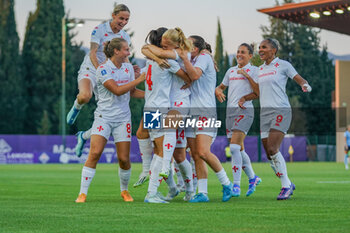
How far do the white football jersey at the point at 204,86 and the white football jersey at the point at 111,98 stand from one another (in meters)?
1.00

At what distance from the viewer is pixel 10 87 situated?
65938mm

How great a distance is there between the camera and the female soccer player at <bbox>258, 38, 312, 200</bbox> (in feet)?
37.9

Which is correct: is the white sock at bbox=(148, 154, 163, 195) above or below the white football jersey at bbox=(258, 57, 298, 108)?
below

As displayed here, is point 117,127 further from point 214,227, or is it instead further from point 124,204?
point 214,227

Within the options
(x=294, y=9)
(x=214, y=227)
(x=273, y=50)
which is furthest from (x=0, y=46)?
(x=214, y=227)

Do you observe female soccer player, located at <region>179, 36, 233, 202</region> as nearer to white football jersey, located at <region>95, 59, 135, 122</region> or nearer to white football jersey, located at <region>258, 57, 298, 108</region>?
white football jersey, located at <region>95, 59, 135, 122</region>

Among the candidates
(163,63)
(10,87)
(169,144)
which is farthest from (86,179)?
(10,87)

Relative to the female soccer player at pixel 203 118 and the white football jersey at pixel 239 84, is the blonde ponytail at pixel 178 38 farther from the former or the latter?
the white football jersey at pixel 239 84

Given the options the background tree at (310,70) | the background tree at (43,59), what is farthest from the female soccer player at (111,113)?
the background tree at (310,70)

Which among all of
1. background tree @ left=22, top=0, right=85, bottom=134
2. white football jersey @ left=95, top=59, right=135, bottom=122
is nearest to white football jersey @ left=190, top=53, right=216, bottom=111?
white football jersey @ left=95, top=59, right=135, bottom=122

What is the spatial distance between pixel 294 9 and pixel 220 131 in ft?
91.1

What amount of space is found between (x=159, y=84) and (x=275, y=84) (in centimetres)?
228

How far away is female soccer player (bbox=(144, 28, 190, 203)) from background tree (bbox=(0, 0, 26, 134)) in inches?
2216

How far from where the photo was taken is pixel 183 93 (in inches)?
406
